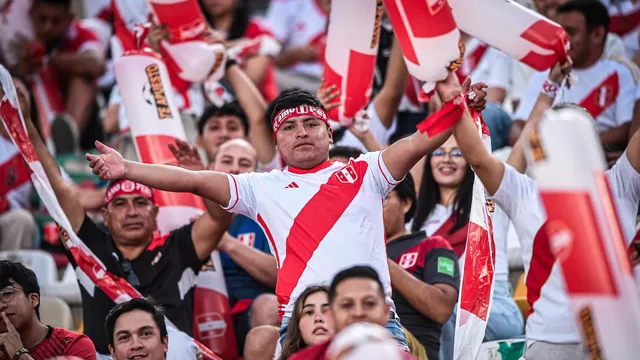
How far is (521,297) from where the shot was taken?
6.90 metres

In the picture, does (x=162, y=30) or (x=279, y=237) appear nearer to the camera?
(x=279, y=237)

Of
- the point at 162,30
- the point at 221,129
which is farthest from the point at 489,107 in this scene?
the point at 162,30

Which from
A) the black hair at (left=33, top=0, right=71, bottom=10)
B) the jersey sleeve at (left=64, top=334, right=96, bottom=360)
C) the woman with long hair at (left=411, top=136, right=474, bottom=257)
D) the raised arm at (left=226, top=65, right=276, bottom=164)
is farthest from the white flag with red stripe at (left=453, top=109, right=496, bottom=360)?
the black hair at (left=33, top=0, right=71, bottom=10)

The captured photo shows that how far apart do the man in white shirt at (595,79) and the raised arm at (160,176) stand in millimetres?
3287

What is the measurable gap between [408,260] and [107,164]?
2023mm

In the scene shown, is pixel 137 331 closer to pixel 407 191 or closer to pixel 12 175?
pixel 407 191

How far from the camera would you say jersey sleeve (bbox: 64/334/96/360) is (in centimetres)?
529

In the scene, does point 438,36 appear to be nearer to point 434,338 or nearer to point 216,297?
point 434,338

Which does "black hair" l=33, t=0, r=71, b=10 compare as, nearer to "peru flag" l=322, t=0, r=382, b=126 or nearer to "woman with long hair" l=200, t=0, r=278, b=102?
"woman with long hair" l=200, t=0, r=278, b=102

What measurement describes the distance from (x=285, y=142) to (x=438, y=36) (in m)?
0.95

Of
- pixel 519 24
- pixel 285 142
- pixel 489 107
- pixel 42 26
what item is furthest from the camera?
pixel 42 26

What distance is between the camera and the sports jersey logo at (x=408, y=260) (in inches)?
235

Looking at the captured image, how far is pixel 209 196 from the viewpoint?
5.03m

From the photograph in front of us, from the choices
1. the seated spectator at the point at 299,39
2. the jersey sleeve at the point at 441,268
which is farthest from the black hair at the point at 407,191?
the seated spectator at the point at 299,39
